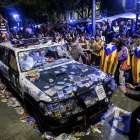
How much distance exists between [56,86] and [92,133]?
142cm

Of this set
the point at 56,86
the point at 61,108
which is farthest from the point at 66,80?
the point at 61,108

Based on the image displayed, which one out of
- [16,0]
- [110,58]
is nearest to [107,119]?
[110,58]

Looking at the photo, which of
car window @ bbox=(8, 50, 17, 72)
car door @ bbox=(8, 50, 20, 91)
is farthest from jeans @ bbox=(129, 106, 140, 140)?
car window @ bbox=(8, 50, 17, 72)

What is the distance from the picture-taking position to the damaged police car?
111 inches

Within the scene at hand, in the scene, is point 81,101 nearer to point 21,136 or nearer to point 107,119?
point 107,119

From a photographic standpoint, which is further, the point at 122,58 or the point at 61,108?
the point at 122,58

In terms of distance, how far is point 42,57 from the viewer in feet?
13.8

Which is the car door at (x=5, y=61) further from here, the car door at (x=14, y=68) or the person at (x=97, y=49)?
the person at (x=97, y=49)

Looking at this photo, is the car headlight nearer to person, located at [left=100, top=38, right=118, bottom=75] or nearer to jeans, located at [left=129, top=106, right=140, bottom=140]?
jeans, located at [left=129, top=106, right=140, bottom=140]

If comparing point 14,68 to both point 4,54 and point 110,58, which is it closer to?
point 4,54

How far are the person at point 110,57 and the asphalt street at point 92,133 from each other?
60.6 inches

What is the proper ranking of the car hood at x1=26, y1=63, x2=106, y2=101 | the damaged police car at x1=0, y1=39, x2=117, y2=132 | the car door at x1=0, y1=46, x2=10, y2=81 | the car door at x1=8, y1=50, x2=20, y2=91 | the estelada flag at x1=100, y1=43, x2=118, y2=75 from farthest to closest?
the estelada flag at x1=100, y1=43, x2=118, y2=75
the car door at x1=0, y1=46, x2=10, y2=81
the car door at x1=8, y1=50, x2=20, y2=91
the car hood at x1=26, y1=63, x2=106, y2=101
the damaged police car at x1=0, y1=39, x2=117, y2=132

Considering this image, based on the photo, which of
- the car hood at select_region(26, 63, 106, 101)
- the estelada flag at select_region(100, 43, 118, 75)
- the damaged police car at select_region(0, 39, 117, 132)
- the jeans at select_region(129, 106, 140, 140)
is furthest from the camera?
the estelada flag at select_region(100, 43, 118, 75)

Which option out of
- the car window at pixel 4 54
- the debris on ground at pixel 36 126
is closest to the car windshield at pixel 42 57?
the debris on ground at pixel 36 126
